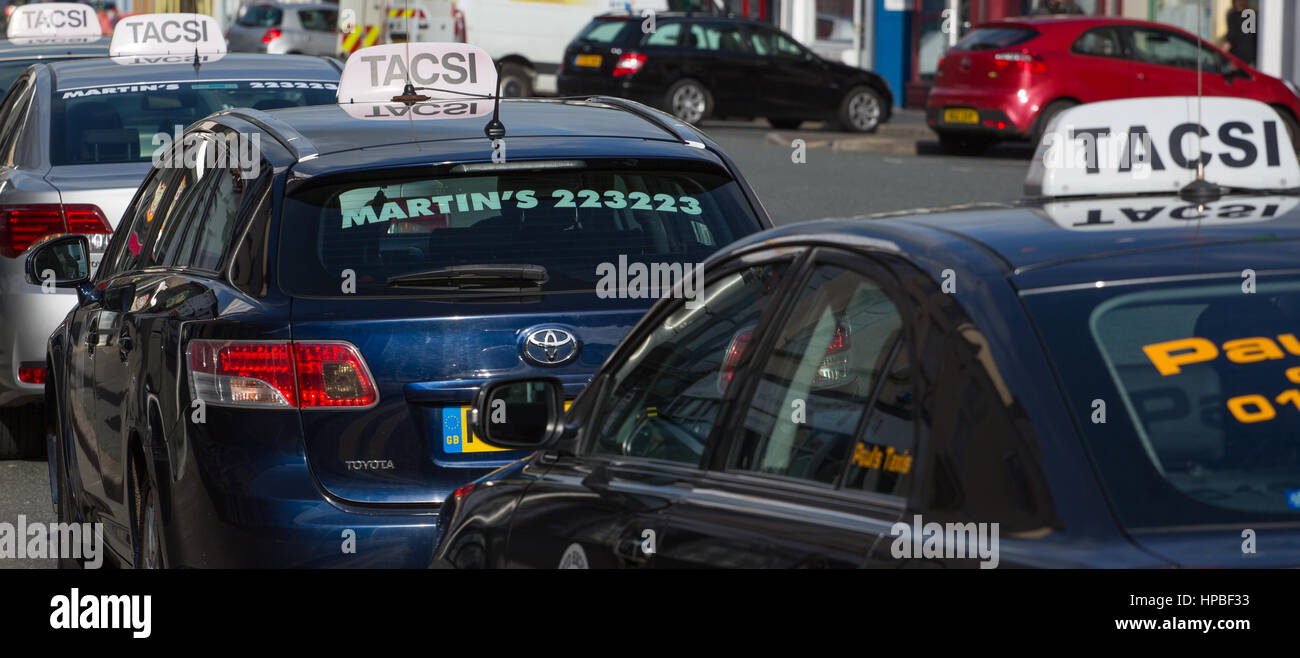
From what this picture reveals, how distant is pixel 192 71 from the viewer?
29.6 ft

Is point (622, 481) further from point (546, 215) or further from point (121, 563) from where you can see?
point (121, 563)

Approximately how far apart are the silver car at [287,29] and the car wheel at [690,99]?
13061mm

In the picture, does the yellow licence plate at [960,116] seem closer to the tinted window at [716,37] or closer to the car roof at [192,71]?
the tinted window at [716,37]

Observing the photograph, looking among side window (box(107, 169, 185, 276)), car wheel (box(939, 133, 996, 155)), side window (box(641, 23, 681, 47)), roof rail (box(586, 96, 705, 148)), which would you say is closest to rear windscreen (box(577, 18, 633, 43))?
side window (box(641, 23, 681, 47))

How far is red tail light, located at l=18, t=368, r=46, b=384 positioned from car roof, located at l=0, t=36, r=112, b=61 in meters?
3.84

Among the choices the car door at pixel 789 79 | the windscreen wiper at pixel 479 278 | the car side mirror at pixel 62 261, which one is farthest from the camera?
the car door at pixel 789 79

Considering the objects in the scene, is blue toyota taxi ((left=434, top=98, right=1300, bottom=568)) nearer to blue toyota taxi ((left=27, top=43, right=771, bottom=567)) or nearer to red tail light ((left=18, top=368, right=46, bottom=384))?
blue toyota taxi ((left=27, top=43, right=771, bottom=567))

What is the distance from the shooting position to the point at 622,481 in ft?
11.4

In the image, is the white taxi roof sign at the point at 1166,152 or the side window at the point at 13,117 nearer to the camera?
the white taxi roof sign at the point at 1166,152

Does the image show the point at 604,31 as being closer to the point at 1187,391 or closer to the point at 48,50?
the point at 48,50

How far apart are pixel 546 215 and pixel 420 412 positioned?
2.15 feet

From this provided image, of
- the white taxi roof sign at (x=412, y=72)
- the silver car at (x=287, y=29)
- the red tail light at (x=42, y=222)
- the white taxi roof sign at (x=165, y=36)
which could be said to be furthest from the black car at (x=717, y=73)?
the white taxi roof sign at (x=412, y=72)

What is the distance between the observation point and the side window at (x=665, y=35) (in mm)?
28828

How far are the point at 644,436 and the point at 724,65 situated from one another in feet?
84.0
